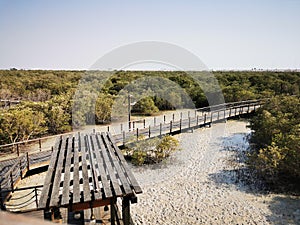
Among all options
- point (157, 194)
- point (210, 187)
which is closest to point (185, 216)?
point (157, 194)

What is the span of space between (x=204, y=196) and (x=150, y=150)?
11.6 ft

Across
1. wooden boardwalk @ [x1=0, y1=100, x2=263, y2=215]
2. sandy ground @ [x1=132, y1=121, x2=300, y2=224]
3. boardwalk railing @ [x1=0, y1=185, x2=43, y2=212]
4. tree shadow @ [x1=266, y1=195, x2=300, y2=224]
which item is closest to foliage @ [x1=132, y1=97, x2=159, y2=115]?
wooden boardwalk @ [x1=0, y1=100, x2=263, y2=215]

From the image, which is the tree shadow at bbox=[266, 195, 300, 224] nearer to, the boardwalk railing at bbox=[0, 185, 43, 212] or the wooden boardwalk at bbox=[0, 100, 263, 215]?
the wooden boardwalk at bbox=[0, 100, 263, 215]

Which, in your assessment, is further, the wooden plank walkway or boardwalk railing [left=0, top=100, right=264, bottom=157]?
boardwalk railing [left=0, top=100, right=264, bottom=157]

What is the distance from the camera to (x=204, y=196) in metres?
7.39

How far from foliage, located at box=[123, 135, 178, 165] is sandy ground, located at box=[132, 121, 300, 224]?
40 cm

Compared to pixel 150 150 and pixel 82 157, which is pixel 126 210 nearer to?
pixel 82 157

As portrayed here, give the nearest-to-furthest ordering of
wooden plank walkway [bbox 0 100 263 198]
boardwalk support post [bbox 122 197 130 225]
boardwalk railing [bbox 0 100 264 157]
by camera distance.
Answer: boardwalk support post [bbox 122 197 130 225], wooden plank walkway [bbox 0 100 263 198], boardwalk railing [bbox 0 100 264 157]

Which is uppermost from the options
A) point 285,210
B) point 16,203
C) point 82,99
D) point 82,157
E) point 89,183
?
point 82,99

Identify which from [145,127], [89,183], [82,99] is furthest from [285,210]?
[82,99]

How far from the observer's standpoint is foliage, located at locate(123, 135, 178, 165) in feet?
32.7

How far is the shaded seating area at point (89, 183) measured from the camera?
365 centimetres

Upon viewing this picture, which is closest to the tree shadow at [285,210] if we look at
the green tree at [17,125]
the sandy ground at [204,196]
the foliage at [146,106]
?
the sandy ground at [204,196]

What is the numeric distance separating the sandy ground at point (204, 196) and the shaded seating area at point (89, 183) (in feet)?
6.62
